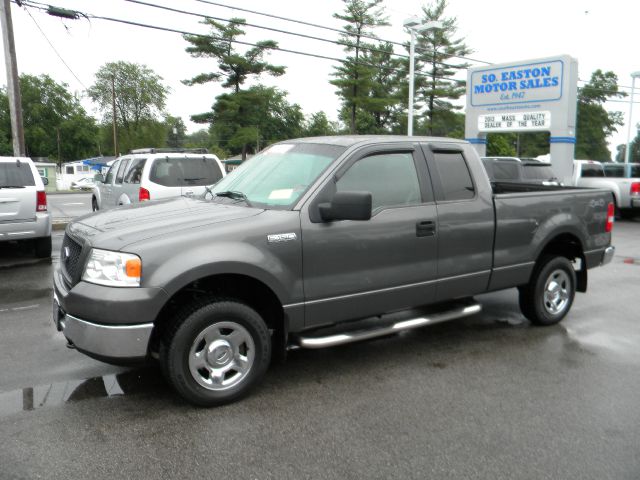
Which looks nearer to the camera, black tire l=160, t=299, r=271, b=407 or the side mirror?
black tire l=160, t=299, r=271, b=407

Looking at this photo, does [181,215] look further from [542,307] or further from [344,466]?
[542,307]

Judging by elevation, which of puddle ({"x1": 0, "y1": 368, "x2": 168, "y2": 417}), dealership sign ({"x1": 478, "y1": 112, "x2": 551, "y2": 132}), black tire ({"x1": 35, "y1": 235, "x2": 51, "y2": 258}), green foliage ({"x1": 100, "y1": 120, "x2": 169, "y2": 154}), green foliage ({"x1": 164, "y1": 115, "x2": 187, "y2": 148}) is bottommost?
puddle ({"x1": 0, "y1": 368, "x2": 168, "y2": 417})

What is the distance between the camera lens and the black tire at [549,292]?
5.67 m

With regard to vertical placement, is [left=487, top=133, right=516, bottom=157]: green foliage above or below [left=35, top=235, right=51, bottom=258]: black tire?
above

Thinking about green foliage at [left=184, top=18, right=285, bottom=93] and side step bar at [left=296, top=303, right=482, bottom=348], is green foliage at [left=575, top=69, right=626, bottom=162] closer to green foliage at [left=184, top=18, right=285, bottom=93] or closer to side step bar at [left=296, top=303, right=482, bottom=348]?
green foliage at [left=184, top=18, right=285, bottom=93]

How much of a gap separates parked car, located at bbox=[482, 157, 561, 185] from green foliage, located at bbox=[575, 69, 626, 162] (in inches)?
2516

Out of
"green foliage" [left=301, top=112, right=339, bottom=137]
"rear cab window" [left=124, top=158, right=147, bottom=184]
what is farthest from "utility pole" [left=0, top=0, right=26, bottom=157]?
"green foliage" [left=301, top=112, right=339, bottom=137]

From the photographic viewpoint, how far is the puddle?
3848 millimetres

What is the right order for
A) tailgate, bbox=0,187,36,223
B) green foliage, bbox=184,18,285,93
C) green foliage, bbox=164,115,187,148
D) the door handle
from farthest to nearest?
green foliage, bbox=164,115,187,148
green foliage, bbox=184,18,285,93
tailgate, bbox=0,187,36,223
the door handle

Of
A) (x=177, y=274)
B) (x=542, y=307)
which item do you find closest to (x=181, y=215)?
(x=177, y=274)

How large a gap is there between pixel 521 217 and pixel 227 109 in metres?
39.8

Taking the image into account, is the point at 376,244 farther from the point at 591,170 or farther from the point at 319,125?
the point at 319,125

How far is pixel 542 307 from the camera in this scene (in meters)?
5.72

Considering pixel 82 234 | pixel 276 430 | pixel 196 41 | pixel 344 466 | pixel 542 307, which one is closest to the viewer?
pixel 344 466
